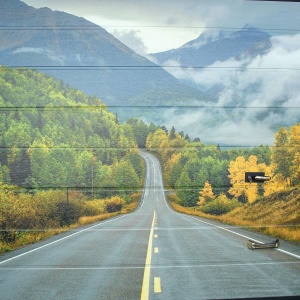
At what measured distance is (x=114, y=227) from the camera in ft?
18.4

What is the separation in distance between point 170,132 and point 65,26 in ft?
5.36

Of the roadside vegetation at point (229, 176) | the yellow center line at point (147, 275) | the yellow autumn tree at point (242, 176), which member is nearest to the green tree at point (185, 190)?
the roadside vegetation at point (229, 176)

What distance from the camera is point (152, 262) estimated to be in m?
5.48

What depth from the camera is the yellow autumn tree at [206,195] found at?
18.6ft

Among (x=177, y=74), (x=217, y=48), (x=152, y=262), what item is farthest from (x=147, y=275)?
(x=217, y=48)

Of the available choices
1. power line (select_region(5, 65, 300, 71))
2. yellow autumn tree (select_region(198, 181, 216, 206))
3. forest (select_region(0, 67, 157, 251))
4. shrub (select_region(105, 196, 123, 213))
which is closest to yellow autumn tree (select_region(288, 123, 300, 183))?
power line (select_region(5, 65, 300, 71))

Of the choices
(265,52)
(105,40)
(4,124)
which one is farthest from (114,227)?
(265,52)

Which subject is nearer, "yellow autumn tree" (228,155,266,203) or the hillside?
the hillside

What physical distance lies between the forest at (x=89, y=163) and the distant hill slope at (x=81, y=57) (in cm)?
14

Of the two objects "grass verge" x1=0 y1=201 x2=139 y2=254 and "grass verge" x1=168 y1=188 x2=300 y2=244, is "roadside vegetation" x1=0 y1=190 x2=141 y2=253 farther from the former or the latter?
"grass verge" x1=168 y1=188 x2=300 y2=244

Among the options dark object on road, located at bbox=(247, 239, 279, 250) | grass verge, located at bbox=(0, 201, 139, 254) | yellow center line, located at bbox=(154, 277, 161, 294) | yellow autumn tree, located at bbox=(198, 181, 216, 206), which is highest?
yellow autumn tree, located at bbox=(198, 181, 216, 206)

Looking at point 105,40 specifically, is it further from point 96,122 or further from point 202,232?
point 202,232

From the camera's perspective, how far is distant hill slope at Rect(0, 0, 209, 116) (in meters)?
5.49

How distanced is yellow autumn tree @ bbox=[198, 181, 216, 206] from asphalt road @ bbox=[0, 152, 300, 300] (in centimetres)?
23
